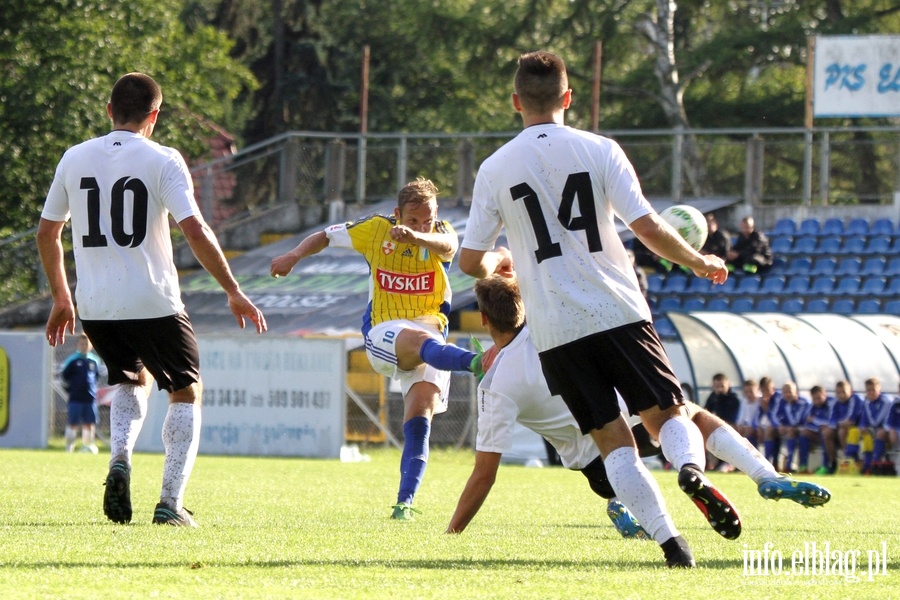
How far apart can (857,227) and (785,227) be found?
1.19m

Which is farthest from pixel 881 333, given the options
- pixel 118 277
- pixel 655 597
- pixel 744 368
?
pixel 655 597

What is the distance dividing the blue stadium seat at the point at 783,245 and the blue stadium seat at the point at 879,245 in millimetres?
1224

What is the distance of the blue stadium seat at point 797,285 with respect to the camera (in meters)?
23.7

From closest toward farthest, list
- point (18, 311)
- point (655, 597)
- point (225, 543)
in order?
point (655, 597), point (225, 543), point (18, 311)

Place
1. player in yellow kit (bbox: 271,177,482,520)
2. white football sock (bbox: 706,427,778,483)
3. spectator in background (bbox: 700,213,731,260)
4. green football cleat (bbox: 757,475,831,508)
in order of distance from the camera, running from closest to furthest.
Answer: green football cleat (bbox: 757,475,831,508) → white football sock (bbox: 706,427,778,483) → player in yellow kit (bbox: 271,177,482,520) → spectator in background (bbox: 700,213,731,260)

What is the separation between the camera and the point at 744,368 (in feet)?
64.1

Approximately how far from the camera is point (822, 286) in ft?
78.0

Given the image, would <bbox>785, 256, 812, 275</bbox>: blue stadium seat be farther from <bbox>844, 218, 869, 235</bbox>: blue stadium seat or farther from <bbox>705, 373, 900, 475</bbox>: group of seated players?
<bbox>705, 373, 900, 475</bbox>: group of seated players

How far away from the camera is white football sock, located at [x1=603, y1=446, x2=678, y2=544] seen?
217 inches

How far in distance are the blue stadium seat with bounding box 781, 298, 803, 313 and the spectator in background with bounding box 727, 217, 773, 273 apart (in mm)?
698

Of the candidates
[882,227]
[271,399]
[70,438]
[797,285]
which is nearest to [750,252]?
[797,285]

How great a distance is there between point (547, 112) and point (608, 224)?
1.63 feet

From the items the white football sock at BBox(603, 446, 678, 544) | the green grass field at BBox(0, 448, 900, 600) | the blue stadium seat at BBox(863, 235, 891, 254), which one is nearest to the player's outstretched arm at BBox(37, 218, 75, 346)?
the green grass field at BBox(0, 448, 900, 600)

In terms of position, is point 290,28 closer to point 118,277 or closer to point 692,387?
point 692,387
